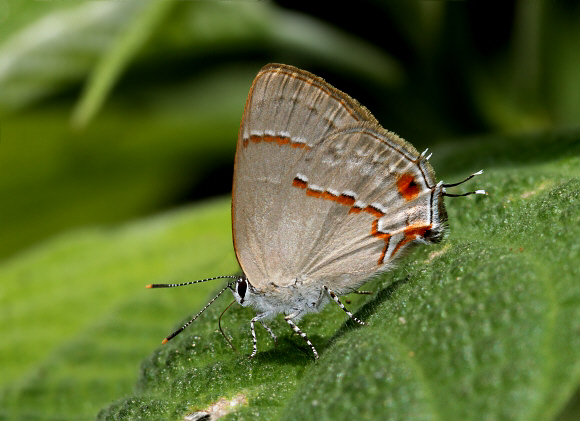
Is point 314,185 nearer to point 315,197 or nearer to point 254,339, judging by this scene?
point 315,197

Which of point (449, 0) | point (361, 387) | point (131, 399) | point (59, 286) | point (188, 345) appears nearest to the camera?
point (361, 387)

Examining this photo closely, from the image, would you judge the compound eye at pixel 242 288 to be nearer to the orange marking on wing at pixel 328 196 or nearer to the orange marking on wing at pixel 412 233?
the orange marking on wing at pixel 328 196

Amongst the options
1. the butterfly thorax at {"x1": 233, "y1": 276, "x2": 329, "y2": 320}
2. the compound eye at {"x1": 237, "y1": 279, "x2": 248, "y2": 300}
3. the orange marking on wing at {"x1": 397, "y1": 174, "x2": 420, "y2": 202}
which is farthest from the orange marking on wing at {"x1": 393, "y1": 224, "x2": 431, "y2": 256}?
the compound eye at {"x1": 237, "y1": 279, "x2": 248, "y2": 300}

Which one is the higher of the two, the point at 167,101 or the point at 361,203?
the point at 167,101

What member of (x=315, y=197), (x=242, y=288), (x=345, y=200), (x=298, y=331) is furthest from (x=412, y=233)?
(x=242, y=288)

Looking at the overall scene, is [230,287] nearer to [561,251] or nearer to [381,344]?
[381,344]

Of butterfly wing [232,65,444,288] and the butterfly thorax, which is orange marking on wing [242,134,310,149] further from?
the butterfly thorax

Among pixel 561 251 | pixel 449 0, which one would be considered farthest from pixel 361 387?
pixel 449 0

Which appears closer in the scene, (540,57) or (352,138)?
(352,138)
